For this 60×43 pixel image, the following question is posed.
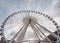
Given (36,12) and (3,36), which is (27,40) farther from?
(36,12)

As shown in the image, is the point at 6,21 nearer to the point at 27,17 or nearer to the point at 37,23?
the point at 27,17

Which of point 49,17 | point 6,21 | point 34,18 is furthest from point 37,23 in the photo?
point 6,21

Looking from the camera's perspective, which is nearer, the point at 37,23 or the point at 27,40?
the point at 27,40

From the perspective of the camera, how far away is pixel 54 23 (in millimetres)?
33969

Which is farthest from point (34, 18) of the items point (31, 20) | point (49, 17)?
point (49, 17)

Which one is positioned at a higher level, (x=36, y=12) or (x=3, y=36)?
(x=36, y=12)

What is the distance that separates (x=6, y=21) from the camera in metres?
33.8

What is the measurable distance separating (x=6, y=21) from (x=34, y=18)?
585cm

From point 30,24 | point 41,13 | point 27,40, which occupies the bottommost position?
point 27,40

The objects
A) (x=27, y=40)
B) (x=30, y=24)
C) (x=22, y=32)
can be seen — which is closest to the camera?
(x=27, y=40)

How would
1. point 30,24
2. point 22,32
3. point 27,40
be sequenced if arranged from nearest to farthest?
1. point 27,40
2. point 22,32
3. point 30,24

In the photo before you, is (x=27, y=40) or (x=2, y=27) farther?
(x=2, y=27)

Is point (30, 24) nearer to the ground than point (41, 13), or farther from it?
nearer to the ground

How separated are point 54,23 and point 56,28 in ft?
3.90
